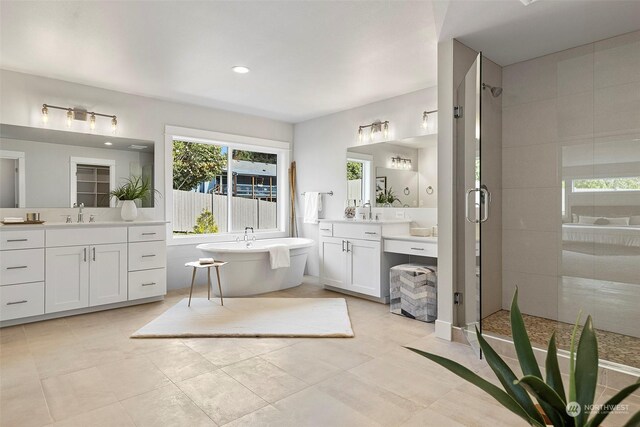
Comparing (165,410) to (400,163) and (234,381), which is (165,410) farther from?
(400,163)

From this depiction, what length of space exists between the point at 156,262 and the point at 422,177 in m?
3.27

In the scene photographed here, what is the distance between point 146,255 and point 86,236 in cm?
63

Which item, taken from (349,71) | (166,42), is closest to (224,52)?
(166,42)

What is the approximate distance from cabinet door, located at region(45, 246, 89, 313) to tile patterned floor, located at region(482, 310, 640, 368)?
3.81 metres

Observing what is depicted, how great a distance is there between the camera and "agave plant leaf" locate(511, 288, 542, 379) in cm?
89

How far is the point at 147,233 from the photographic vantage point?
4.14 m

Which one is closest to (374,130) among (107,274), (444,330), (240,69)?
(240,69)

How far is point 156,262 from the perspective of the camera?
421 centimetres

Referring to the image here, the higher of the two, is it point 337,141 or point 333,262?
point 337,141

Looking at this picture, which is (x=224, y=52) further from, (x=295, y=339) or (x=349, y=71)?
(x=295, y=339)

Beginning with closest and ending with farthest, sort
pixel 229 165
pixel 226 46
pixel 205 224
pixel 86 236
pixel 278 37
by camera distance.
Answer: pixel 278 37 < pixel 226 46 < pixel 86 236 < pixel 205 224 < pixel 229 165

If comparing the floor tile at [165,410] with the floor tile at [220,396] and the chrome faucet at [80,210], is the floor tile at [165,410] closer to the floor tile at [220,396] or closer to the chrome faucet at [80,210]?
the floor tile at [220,396]

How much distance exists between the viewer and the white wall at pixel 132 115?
3748 millimetres

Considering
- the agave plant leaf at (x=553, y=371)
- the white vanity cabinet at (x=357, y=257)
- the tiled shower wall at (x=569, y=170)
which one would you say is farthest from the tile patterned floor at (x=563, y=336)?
the agave plant leaf at (x=553, y=371)
